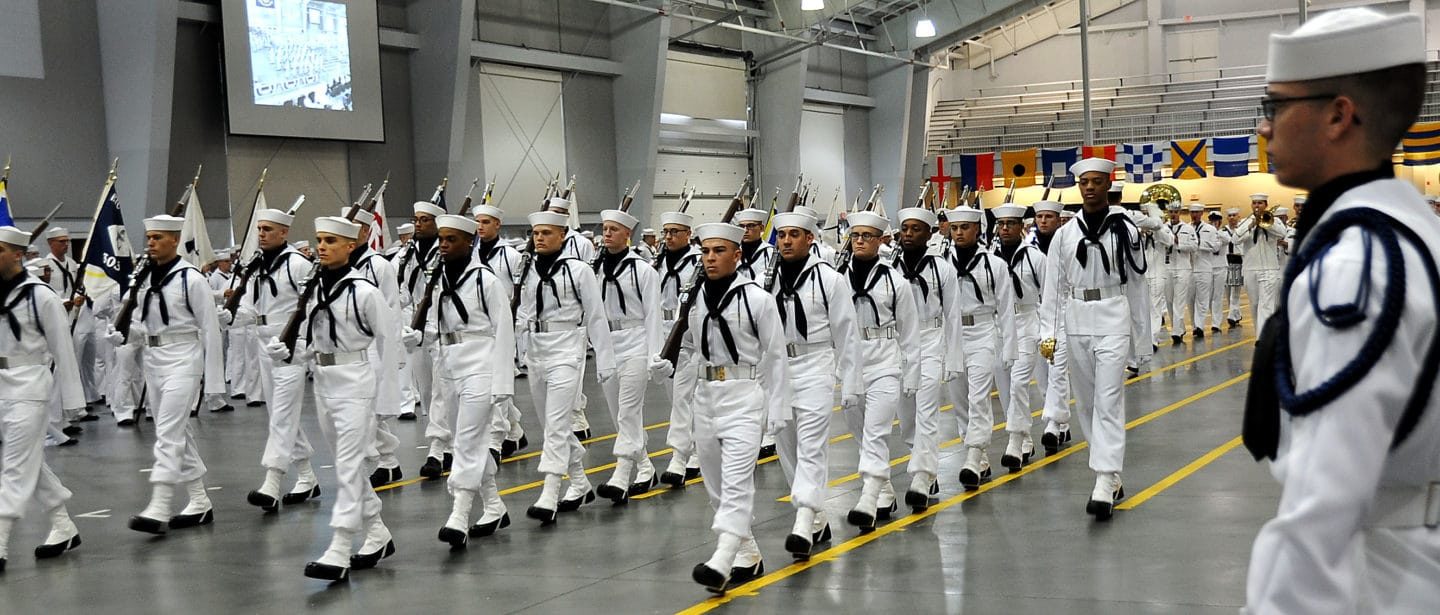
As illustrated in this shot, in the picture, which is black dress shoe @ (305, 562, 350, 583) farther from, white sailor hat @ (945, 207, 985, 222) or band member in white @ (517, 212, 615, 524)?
white sailor hat @ (945, 207, 985, 222)

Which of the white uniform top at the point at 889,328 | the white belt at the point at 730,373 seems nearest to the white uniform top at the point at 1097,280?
the white uniform top at the point at 889,328

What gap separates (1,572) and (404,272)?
6.83 meters

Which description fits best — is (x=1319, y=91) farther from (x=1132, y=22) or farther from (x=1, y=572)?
(x=1132, y=22)

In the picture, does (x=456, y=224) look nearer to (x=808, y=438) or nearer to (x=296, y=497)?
(x=296, y=497)

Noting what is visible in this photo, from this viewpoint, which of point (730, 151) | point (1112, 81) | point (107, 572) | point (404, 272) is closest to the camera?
point (107, 572)

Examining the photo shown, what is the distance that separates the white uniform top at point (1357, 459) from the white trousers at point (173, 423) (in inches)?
349

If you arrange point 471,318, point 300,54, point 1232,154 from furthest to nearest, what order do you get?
point 1232,154
point 300,54
point 471,318

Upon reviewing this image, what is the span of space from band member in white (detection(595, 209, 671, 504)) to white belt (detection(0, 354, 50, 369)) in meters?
4.13

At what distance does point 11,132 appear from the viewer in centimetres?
2083

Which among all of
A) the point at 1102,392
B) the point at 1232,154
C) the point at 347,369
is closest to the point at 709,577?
the point at 347,369

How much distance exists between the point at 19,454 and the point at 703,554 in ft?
15.6

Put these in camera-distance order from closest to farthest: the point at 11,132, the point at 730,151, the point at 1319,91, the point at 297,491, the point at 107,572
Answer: the point at 1319,91 → the point at 107,572 → the point at 297,491 → the point at 11,132 → the point at 730,151

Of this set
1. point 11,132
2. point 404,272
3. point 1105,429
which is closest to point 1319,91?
point 1105,429

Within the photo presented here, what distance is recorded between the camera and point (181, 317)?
9.91 metres
